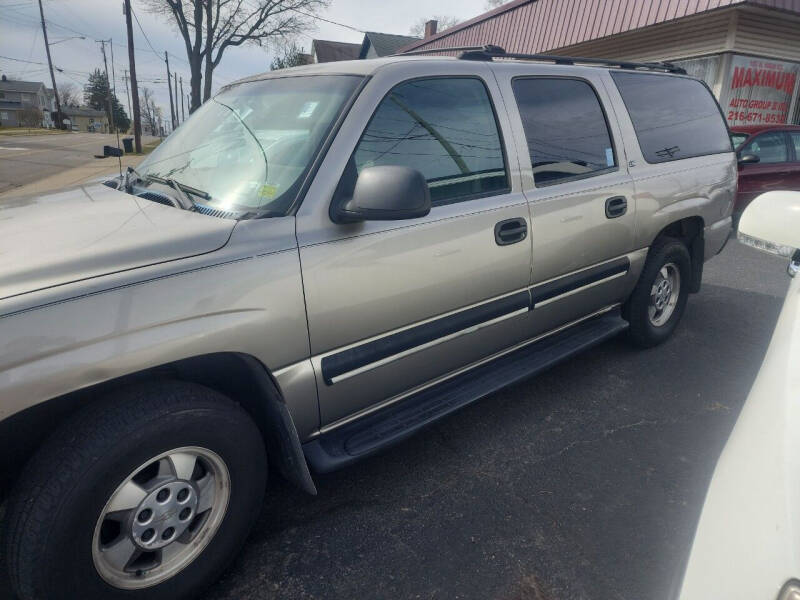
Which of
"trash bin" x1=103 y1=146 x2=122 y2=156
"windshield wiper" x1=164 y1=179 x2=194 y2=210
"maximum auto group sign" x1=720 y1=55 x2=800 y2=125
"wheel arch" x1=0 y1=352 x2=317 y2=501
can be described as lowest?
"wheel arch" x1=0 y1=352 x2=317 y2=501

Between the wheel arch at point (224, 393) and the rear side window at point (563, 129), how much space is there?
1754 mm

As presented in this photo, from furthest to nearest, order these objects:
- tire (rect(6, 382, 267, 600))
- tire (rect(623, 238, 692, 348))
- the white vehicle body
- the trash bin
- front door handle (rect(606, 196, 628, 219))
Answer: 1. tire (rect(623, 238, 692, 348))
2. the trash bin
3. front door handle (rect(606, 196, 628, 219))
4. tire (rect(6, 382, 267, 600))
5. the white vehicle body

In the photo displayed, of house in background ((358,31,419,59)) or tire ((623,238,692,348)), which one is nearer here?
tire ((623,238,692,348))

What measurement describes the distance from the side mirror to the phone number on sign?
12518 millimetres

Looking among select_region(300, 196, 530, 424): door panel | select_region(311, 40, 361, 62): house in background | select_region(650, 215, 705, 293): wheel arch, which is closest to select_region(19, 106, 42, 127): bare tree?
select_region(311, 40, 361, 62): house in background

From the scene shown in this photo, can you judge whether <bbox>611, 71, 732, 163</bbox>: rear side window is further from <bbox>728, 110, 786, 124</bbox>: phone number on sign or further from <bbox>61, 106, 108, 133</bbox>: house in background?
<bbox>61, 106, 108, 133</bbox>: house in background

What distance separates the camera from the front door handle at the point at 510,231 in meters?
2.57

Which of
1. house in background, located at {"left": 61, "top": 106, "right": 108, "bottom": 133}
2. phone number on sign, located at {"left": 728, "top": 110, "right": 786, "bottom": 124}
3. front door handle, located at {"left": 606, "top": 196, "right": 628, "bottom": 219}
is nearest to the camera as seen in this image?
front door handle, located at {"left": 606, "top": 196, "right": 628, "bottom": 219}

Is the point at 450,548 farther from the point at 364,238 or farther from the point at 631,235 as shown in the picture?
the point at 631,235

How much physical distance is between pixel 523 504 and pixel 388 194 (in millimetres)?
1533

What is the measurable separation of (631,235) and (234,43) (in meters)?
30.5

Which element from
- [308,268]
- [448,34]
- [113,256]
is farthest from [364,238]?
[448,34]

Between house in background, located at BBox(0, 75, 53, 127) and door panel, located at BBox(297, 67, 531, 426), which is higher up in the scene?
house in background, located at BBox(0, 75, 53, 127)

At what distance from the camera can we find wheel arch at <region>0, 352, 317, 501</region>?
1.66 meters
